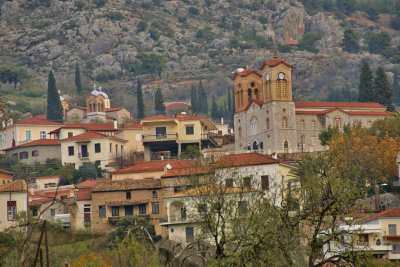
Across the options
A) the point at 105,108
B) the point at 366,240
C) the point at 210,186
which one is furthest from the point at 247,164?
the point at 105,108

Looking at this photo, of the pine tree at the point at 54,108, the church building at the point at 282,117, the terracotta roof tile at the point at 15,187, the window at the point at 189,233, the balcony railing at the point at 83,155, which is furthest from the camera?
the pine tree at the point at 54,108

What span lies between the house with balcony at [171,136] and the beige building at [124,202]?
3110 cm

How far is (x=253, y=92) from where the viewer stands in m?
128

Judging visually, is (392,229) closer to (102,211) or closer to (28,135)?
(102,211)

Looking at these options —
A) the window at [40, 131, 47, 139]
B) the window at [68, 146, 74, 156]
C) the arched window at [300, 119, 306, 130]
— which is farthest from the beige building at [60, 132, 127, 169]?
the arched window at [300, 119, 306, 130]

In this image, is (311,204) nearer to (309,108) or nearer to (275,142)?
(275,142)

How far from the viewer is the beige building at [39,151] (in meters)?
119

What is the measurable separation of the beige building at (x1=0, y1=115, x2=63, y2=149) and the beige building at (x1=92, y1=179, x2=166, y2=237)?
4711 centimetres

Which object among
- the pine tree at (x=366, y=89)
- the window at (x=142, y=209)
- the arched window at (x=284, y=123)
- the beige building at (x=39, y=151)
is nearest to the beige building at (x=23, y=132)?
the beige building at (x=39, y=151)

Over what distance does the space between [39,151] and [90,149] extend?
29.4ft

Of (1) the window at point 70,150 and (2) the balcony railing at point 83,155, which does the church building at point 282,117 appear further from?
(1) the window at point 70,150

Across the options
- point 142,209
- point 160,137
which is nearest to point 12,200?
point 142,209

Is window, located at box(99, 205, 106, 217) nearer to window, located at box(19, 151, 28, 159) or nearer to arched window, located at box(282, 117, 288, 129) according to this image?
arched window, located at box(282, 117, 288, 129)

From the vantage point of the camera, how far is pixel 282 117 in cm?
11725
